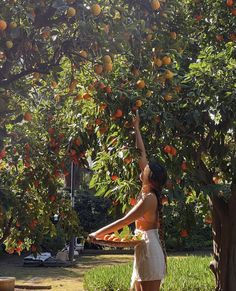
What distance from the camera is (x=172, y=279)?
367 inches

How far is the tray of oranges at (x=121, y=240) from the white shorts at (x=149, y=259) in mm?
43

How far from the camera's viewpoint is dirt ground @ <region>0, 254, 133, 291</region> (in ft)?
39.5

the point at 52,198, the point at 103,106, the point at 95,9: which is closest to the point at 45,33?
the point at 95,9

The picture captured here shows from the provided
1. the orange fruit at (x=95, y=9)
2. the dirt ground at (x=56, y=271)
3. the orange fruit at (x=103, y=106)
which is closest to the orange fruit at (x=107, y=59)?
the orange fruit at (x=95, y=9)

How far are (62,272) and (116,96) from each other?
9.88 metres

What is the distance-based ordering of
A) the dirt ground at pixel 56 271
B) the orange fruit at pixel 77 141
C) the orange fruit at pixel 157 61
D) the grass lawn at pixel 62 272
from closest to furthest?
the orange fruit at pixel 157 61 < the orange fruit at pixel 77 141 < the grass lawn at pixel 62 272 < the dirt ground at pixel 56 271

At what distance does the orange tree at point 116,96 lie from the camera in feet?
12.9

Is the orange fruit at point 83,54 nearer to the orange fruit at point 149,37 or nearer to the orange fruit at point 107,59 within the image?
the orange fruit at point 107,59

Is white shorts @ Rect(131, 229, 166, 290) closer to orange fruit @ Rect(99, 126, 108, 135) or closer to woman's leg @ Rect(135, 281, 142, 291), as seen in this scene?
woman's leg @ Rect(135, 281, 142, 291)

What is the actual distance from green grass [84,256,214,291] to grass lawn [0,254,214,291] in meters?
0.02

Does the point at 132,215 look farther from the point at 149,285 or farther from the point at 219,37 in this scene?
the point at 219,37

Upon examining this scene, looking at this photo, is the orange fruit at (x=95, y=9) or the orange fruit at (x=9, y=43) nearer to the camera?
the orange fruit at (x=9, y=43)

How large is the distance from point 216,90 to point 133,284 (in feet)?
7.80

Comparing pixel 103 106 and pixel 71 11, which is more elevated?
pixel 71 11
